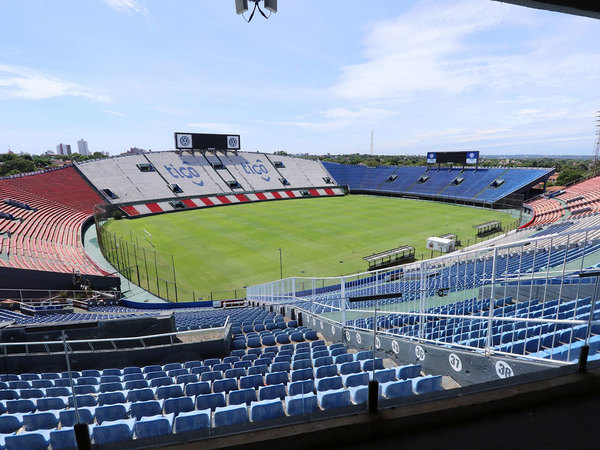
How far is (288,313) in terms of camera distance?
620 inches

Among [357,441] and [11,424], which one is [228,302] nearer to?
[11,424]

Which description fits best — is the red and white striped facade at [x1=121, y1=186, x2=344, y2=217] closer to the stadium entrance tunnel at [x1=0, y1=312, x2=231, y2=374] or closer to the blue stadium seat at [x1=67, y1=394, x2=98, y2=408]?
the stadium entrance tunnel at [x1=0, y1=312, x2=231, y2=374]

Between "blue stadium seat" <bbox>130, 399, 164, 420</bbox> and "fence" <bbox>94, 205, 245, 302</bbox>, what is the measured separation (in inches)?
717

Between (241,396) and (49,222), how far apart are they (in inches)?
1585

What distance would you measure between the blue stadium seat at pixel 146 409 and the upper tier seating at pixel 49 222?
21488mm

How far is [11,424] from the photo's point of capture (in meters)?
5.12

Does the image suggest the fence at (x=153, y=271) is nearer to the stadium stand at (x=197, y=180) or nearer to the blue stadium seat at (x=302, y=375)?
the blue stadium seat at (x=302, y=375)

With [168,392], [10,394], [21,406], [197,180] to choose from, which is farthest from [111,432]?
[197,180]

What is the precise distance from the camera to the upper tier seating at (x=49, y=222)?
24.8 metres

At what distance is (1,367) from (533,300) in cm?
1509

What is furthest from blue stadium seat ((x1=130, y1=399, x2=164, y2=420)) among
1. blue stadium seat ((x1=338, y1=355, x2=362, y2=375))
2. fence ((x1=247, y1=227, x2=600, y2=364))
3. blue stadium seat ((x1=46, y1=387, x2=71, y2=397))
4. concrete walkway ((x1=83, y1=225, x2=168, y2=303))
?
concrete walkway ((x1=83, y1=225, x2=168, y2=303))

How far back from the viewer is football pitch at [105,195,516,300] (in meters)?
27.5

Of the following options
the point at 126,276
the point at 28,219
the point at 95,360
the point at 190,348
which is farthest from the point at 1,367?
the point at 28,219

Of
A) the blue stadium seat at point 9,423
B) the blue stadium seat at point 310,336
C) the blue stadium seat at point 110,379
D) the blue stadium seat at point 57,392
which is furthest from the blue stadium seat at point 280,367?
the blue stadium seat at point 9,423
